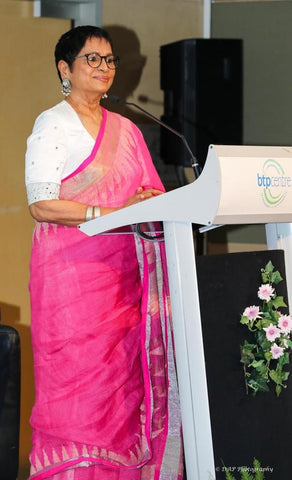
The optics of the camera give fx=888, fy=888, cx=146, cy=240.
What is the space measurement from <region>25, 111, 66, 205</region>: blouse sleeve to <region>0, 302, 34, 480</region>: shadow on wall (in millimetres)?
Result: 1291

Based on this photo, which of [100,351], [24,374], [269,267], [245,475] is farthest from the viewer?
[24,374]

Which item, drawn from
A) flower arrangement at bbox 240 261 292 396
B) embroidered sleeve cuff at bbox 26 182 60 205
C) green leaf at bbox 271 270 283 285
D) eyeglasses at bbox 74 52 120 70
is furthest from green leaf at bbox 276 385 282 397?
eyeglasses at bbox 74 52 120 70

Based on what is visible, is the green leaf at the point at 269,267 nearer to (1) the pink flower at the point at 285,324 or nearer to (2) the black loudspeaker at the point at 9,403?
(1) the pink flower at the point at 285,324

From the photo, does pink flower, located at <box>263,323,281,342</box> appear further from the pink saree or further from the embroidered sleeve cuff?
the embroidered sleeve cuff

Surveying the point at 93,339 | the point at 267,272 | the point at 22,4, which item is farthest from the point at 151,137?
the point at 267,272

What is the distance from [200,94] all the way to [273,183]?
2207 millimetres

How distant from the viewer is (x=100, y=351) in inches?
92.9

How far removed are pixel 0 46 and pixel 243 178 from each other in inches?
75.4

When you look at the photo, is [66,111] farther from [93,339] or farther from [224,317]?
[224,317]

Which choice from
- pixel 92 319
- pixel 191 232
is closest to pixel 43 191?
pixel 92 319

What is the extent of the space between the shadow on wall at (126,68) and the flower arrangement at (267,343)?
1969 millimetres

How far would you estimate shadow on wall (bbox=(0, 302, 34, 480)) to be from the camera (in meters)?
3.51

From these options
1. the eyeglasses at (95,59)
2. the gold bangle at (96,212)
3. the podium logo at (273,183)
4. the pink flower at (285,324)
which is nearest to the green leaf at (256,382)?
the pink flower at (285,324)

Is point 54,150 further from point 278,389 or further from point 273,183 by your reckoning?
point 278,389
